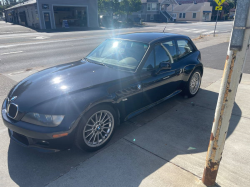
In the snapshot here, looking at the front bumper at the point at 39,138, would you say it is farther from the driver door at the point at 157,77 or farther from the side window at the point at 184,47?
the side window at the point at 184,47

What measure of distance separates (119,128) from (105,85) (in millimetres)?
1035

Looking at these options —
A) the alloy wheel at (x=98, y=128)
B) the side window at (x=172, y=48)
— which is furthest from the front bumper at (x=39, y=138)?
the side window at (x=172, y=48)

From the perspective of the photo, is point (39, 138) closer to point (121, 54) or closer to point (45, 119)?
point (45, 119)

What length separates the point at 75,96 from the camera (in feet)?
9.89

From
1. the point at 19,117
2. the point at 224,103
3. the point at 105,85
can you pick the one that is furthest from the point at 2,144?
the point at 224,103

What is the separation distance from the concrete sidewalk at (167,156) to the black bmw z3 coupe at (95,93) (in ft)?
1.17

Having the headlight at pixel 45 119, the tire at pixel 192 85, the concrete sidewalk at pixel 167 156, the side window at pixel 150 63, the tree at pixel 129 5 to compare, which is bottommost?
the concrete sidewalk at pixel 167 156

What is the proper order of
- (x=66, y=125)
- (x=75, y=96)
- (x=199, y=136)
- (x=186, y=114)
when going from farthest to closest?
1. (x=186, y=114)
2. (x=199, y=136)
3. (x=75, y=96)
4. (x=66, y=125)

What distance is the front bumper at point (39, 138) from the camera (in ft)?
9.07

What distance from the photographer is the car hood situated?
121 inches

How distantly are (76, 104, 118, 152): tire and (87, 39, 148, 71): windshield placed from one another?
1018 mm

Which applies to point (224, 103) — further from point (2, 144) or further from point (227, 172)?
point (2, 144)

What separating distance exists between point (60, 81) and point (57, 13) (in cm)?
3751

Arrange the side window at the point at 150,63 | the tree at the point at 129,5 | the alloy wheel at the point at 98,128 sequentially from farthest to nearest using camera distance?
the tree at the point at 129,5 → the side window at the point at 150,63 → the alloy wheel at the point at 98,128
